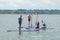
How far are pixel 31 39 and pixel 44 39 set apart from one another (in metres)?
1.38

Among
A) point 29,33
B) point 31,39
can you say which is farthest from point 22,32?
point 31,39

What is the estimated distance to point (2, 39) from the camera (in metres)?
32.4

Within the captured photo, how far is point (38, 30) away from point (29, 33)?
2.08 meters

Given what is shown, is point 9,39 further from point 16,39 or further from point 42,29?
point 42,29

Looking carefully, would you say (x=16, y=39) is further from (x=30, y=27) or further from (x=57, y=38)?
(x=30, y=27)

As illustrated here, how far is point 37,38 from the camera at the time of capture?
109ft

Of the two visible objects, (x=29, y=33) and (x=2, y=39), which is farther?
(x=29, y=33)

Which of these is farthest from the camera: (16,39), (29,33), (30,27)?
(30,27)

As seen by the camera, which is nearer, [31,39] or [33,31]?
[31,39]

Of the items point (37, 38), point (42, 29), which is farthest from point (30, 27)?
point (37, 38)

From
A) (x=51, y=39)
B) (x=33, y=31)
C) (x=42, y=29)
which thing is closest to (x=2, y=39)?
(x=51, y=39)

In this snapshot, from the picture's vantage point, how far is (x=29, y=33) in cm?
3862

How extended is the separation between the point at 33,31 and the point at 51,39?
7913 millimetres

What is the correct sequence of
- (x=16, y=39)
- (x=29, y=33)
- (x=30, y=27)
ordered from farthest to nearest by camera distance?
1. (x=30, y=27)
2. (x=29, y=33)
3. (x=16, y=39)
